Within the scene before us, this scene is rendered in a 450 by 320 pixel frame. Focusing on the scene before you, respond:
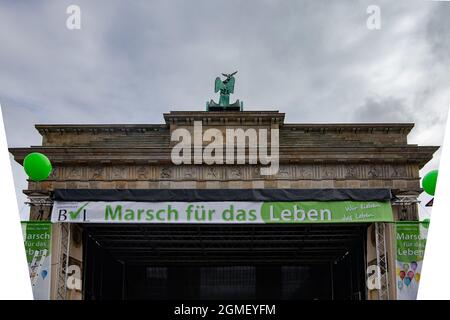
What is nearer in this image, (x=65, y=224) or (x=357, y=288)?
(x=65, y=224)

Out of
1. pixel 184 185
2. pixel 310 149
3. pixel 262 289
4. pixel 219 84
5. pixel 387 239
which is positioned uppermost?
pixel 219 84

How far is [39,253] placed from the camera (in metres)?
16.0

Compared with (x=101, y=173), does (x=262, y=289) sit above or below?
below

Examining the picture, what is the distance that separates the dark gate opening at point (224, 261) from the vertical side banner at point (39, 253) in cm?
277

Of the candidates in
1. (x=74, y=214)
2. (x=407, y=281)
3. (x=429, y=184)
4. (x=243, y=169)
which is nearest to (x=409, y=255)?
(x=407, y=281)

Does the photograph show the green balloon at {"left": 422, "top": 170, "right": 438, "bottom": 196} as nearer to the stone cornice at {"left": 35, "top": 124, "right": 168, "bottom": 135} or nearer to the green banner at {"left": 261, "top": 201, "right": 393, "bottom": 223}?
the green banner at {"left": 261, "top": 201, "right": 393, "bottom": 223}

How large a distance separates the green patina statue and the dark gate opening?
5.69 metres

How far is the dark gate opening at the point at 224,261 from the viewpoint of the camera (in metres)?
20.2
